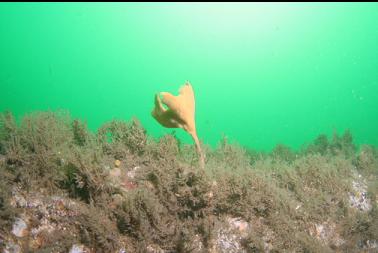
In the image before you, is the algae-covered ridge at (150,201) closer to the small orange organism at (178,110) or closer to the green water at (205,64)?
the small orange organism at (178,110)

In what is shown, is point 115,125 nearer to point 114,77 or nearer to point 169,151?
point 169,151

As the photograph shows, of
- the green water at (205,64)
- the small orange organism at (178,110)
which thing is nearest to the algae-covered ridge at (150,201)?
the small orange organism at (178,110)

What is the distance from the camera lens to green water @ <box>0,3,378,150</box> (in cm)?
15050

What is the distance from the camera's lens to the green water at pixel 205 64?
150m

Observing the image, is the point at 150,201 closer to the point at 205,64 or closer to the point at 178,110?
the point at 178,110

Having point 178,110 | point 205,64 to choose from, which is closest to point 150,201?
point 178,110


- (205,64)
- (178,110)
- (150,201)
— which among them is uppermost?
(205,64)

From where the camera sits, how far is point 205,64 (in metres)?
177

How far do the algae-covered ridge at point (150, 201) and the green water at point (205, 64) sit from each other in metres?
137

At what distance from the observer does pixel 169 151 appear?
11.3ft

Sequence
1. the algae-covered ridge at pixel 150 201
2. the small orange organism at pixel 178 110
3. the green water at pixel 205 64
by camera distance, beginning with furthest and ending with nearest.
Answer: the green water at pixel 205 64 → the small orange organism at pixel 178 110 → the algae-covered ridge at pixel 150 201

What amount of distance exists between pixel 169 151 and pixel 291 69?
647ft

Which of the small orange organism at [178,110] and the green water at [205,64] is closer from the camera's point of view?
the small orange organism at [178,110]

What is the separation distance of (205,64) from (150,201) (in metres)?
180
